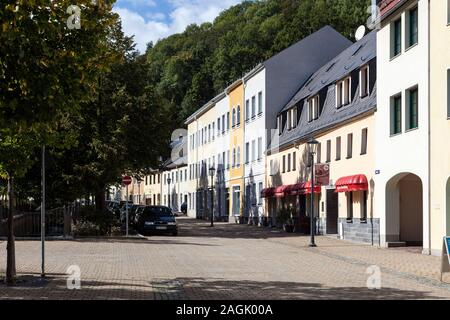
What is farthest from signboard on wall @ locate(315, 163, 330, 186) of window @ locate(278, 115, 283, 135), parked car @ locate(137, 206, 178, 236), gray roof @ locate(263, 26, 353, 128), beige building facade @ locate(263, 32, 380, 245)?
gray roof @ locate(263, 26, 353, 128)

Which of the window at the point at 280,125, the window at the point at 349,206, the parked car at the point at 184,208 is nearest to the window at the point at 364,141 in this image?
the window at the point at 349,206

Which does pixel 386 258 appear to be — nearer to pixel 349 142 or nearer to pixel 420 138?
pixel 420 138

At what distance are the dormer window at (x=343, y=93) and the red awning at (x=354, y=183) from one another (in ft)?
14.4

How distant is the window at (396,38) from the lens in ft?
83.4

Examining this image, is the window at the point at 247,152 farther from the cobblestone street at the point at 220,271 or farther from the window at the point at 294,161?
the cobblestone street at the point at 220,271

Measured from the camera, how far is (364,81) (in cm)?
3077

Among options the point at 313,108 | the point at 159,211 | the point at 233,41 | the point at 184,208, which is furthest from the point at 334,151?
the point at 184,208

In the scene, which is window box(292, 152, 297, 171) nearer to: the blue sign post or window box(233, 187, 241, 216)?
window box(233, 187, 241, 216)

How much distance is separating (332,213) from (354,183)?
636 cm

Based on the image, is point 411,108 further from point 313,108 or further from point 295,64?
point 295,64

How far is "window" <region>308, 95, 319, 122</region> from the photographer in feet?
124

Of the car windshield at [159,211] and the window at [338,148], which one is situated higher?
the window at [338,148]

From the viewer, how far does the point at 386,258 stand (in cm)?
2161
